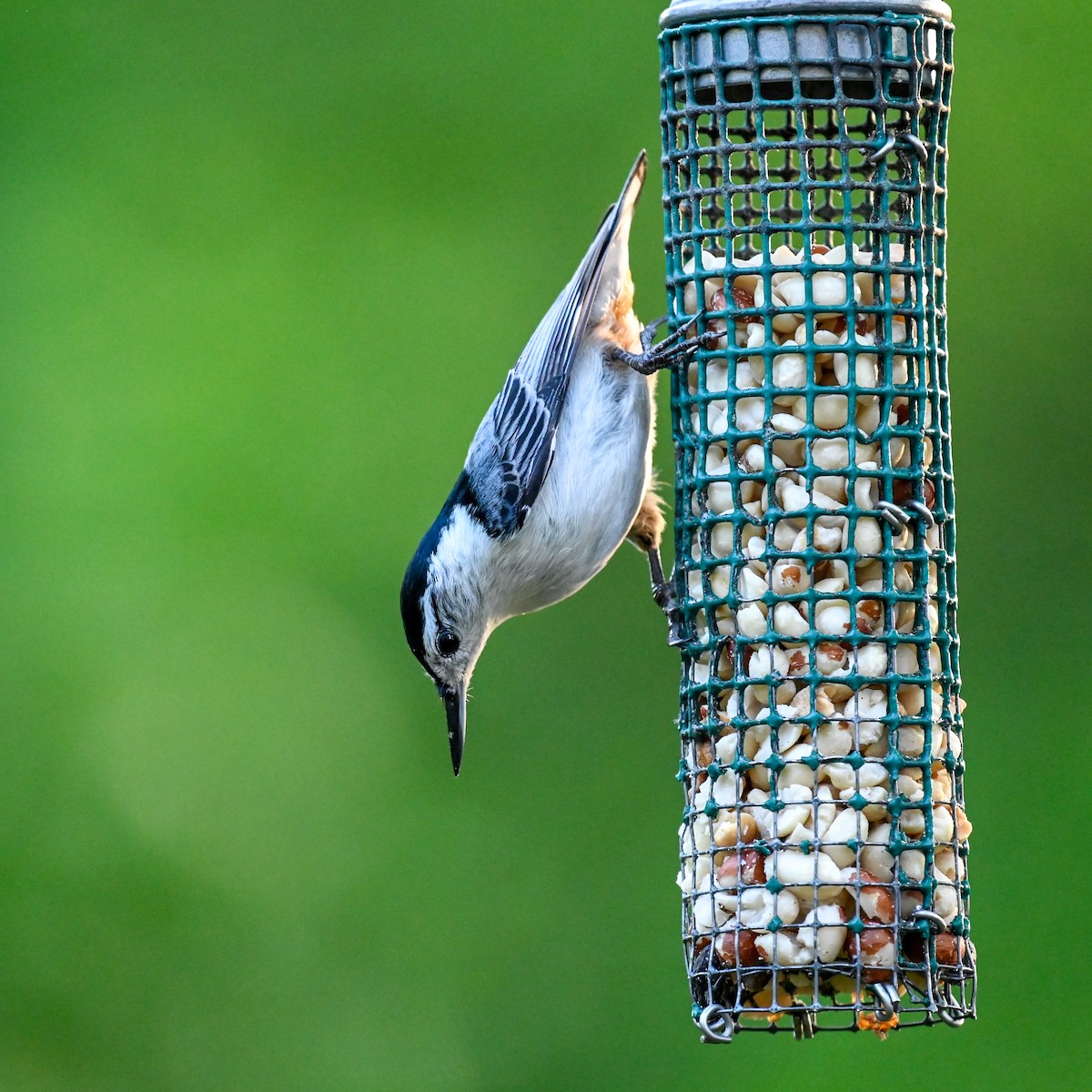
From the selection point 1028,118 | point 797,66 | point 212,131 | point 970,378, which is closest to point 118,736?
point 212,131

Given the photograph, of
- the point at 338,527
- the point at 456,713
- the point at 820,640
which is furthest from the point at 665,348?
the point at 338,527

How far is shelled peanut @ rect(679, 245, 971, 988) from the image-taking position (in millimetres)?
3604

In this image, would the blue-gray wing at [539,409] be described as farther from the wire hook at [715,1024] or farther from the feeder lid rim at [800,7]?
the wire hook at [715,1024]

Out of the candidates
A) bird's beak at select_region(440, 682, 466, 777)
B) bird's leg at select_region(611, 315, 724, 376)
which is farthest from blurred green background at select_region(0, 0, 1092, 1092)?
bird's leg at select_region(611, 315, 724, 376)

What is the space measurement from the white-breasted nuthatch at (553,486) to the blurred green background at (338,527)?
2.19 metres

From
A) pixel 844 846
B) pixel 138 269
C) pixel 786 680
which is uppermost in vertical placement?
pixel 138 269

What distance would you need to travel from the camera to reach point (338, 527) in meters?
7.14

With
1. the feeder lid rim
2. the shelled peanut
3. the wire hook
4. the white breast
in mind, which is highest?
the feeder lid rim

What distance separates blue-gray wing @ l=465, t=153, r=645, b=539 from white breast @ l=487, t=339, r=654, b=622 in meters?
0.03

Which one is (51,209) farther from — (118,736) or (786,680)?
(786,680)

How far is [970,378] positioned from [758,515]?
10.9 feet

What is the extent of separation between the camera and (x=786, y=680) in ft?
12.1

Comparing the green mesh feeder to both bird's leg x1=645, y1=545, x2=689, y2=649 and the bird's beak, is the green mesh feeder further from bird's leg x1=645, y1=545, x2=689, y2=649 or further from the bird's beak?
the bird's beak

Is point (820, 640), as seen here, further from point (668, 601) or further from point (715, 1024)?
point (715, 1024)
